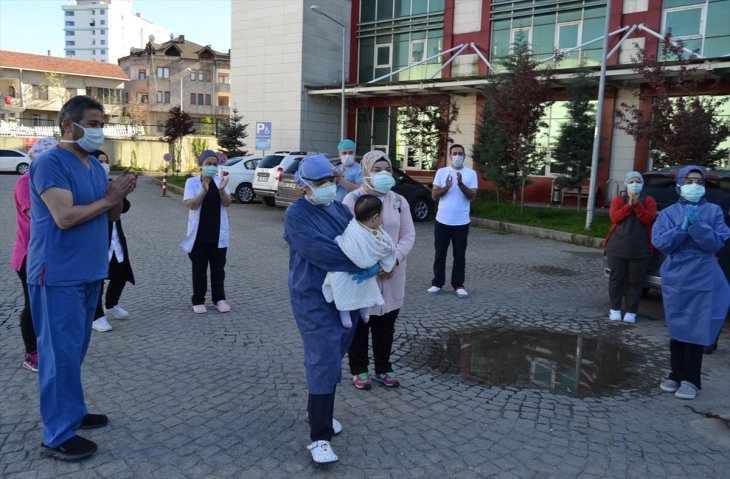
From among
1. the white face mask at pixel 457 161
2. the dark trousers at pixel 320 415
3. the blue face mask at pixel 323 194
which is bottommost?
the dark trousers at pixel 320 415

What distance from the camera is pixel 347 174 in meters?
6.40

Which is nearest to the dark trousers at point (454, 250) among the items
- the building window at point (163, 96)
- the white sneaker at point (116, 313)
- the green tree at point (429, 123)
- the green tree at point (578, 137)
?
the white sneaker at point (116, 313)

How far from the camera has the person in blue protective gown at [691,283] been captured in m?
4.64

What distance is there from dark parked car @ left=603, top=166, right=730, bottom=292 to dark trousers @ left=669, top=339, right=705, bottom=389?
1.71 metres

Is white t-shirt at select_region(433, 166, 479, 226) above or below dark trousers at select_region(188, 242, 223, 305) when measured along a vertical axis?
above

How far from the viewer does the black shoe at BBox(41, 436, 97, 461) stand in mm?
3480

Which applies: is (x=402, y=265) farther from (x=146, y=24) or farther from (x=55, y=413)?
(x=146, y=24)

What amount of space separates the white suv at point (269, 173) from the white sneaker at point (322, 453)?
1491cm

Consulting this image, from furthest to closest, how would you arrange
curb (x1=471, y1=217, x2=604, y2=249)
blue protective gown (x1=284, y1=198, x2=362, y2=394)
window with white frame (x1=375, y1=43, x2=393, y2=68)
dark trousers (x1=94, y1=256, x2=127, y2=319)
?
window with white frame (x1=375, y1=43, x2=393, y2=68), curb (x1=471, y1=217, x2=604, y2=249), dark trousers (x1=94, y1=256, x2=127, y2=319), blue protective gown (x1=284, y1=198, x2=362, y2=394)

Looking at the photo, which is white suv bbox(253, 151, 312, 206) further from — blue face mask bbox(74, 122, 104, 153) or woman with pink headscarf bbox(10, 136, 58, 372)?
blue face mask bbox(74, 122, 104, 153)

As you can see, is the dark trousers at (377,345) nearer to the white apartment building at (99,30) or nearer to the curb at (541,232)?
the curb at (541,232)

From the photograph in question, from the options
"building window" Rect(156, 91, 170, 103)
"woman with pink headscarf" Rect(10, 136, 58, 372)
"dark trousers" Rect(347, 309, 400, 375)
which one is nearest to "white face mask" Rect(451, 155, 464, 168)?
"dark trousers" Rect(347, 309, 400, 375)

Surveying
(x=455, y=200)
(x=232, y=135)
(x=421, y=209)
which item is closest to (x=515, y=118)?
(x=421, y=209)

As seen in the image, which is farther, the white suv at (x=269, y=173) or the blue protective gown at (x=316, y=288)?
the white suv at (x=269, y=173)
